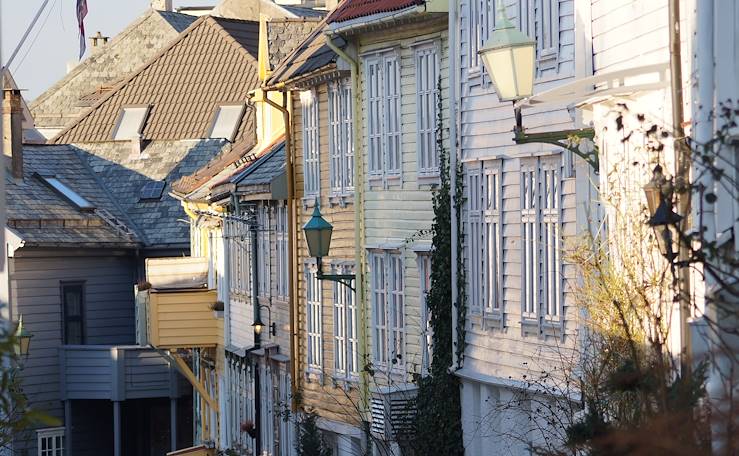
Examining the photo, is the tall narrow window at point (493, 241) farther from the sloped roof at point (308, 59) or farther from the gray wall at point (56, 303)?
the gray wall at point (56, 303)

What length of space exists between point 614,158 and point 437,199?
6661 mm

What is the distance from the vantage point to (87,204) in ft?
147

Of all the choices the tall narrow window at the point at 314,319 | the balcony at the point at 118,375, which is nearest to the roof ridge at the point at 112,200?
the balcony at the point at 118,375

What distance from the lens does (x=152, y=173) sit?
47281 mm

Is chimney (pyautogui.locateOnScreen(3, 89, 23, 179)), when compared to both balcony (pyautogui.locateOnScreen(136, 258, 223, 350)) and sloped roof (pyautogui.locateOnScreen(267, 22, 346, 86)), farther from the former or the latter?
sloped roof (pyautogui.locateOnScreen(267, 22, 346, 86))

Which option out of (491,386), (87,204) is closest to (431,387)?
(491,386)

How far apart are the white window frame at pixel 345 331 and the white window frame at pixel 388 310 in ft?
3.38

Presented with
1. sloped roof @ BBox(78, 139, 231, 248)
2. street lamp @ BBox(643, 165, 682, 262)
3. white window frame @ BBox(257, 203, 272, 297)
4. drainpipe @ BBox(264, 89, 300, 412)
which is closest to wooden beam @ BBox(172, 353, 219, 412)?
sloped roof @ BBox(78, 139, 231, 248)

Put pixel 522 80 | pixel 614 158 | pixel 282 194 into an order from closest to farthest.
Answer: pixel 522 80 < pixel 614 158 < pixel 282 194

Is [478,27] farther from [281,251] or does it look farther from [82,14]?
[281,251]

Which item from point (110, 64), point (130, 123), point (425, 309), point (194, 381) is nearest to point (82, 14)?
point (425, 309)

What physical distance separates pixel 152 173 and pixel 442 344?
1126 inches

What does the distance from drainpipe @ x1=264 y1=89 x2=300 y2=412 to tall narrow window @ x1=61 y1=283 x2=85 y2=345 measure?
17.1m

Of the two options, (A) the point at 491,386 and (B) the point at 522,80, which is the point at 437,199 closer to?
(A) the point at 491,386
